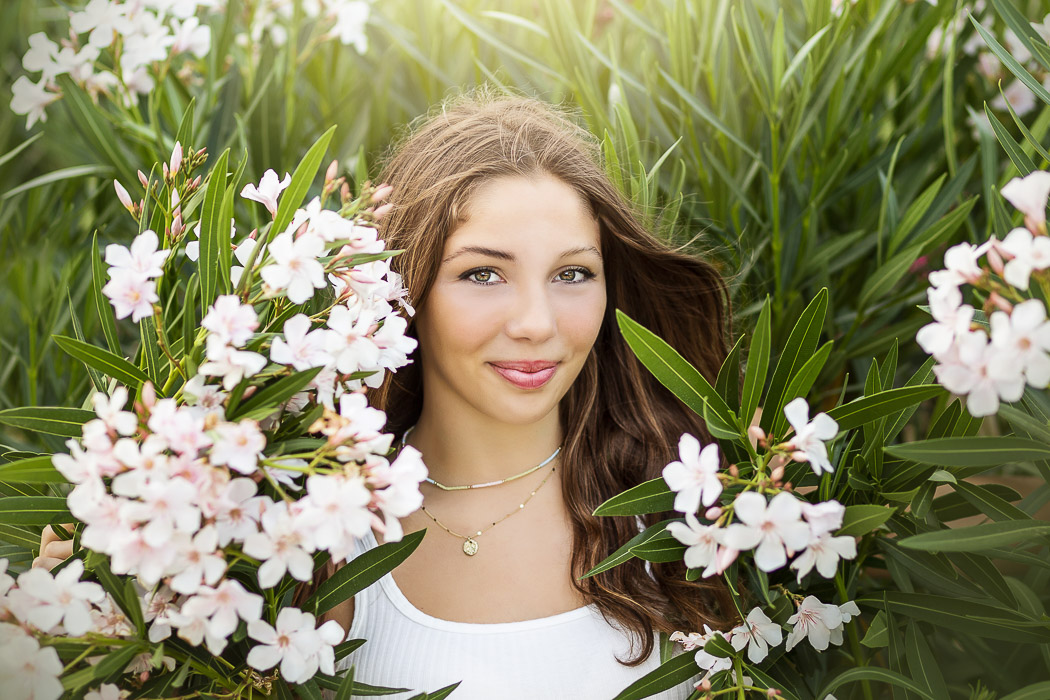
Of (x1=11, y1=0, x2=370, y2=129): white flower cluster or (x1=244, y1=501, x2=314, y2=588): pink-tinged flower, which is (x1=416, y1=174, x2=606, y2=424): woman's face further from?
(x1=11, y1=0, x2=370, y2=129): white flower cluster

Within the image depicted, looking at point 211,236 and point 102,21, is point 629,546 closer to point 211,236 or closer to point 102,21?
point 211,236

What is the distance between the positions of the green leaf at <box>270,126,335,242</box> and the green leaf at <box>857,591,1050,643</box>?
2.34 ft

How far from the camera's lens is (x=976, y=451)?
0.78m

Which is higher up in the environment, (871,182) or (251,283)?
(251,283)

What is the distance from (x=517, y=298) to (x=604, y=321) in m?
0.30

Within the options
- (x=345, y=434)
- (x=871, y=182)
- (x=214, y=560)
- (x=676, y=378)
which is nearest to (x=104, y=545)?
(x=214, y=560)

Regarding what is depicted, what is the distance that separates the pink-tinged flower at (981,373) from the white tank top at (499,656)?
60 cm

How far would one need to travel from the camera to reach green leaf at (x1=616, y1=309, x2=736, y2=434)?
855mm

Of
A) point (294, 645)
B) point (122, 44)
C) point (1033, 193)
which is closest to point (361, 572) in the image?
point (294, 645)

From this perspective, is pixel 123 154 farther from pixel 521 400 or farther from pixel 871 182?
pixel 871 182

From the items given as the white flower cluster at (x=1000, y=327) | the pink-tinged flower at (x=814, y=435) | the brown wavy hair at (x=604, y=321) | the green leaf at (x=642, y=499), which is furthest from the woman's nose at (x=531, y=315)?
the white flower cluster at (x=1000, y=327)

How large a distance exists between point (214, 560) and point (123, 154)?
1.02 metres

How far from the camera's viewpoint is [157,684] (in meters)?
0.83

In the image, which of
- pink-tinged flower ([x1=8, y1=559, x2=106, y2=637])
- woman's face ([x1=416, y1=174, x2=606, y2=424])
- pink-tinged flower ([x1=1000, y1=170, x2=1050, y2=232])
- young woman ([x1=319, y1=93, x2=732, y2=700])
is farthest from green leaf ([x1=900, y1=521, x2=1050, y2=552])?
pink-tinged flower ([x1=8, y1=559, x2=106, y2=637])
